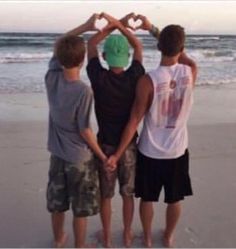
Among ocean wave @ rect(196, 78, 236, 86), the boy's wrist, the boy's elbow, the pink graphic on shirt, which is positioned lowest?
ocean wave @ rect(196, 78, 236, 86)

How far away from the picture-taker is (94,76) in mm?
3029

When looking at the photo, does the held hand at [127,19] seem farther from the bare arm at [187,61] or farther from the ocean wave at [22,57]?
the ocean wave at [22,57]

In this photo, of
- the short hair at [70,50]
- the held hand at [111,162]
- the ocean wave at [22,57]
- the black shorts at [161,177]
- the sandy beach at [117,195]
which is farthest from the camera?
the ocean wave at [22,57]

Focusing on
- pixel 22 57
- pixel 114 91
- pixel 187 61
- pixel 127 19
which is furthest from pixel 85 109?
pixel 22 57

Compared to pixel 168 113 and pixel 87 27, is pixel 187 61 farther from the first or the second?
pixel 87 27

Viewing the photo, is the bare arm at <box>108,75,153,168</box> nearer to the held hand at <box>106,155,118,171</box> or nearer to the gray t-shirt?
the held hand at <box>106,155,118,171</box>

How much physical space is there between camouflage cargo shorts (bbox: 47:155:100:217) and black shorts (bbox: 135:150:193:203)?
294 millimetres

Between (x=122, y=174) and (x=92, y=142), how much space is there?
0.34 meters

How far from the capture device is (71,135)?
9.73 feet

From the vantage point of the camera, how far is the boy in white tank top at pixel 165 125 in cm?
295

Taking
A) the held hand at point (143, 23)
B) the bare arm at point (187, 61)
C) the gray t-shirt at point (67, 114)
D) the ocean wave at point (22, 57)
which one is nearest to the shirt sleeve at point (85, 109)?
the gray t-shirt at point (67, 114)

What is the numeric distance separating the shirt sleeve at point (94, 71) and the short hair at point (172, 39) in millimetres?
399

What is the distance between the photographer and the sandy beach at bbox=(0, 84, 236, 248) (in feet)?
11.3

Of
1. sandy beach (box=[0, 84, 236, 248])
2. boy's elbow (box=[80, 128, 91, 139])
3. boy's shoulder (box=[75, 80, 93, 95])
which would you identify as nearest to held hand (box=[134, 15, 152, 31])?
boy's shoulder (box=[75, 80, 93, 95])
